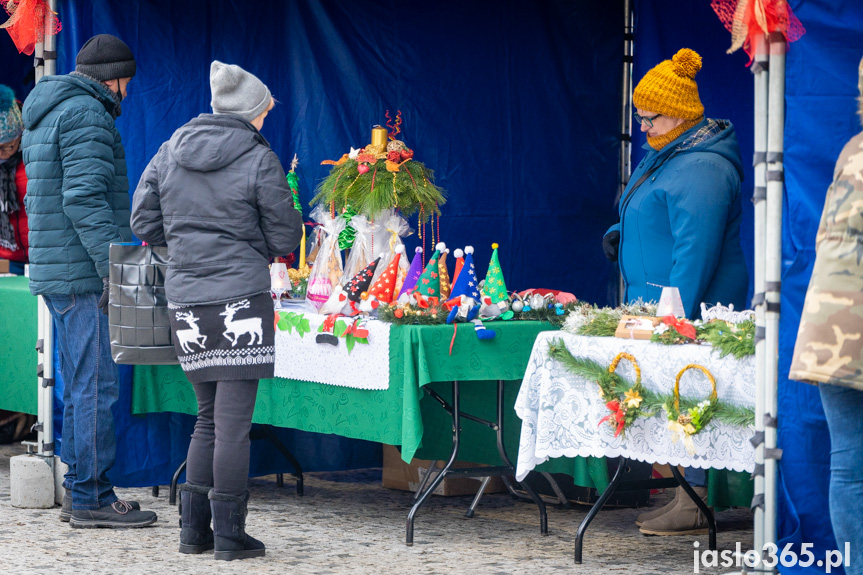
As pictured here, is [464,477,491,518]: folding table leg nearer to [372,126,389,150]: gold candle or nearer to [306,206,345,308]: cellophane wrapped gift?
[306,206,345,308]: cellophane wrapped gift

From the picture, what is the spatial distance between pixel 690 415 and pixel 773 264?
54cm

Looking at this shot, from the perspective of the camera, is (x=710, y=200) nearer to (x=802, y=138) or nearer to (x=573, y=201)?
(x=802, y=138)

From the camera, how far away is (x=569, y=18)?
5668mm

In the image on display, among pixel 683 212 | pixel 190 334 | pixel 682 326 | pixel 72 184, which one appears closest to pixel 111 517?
pixel 190 334

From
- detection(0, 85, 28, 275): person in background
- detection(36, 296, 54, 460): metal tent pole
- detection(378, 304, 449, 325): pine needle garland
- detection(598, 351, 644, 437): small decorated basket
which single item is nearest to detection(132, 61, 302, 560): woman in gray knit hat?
detection(378, 304, 449, 325): pine needle garland

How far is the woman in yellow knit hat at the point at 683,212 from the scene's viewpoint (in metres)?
4.04

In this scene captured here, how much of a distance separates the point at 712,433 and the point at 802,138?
3.00ft

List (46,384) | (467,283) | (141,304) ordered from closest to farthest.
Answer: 1. (141,304)
2. (467,283)
3. (46,384)

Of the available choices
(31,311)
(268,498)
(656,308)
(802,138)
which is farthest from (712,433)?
(31,311)

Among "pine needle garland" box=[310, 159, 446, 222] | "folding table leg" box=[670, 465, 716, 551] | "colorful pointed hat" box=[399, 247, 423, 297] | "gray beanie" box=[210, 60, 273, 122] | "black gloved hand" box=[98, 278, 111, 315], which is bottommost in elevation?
"folding table leg" box=[670, 465, 716, 551]

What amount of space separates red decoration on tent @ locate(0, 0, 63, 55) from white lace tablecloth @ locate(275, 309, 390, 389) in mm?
1585

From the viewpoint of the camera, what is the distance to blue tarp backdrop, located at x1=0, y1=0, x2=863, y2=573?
5.09 metres

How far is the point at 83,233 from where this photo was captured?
4.21 metres

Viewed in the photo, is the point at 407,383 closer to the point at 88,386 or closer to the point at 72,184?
the point at 88,386
